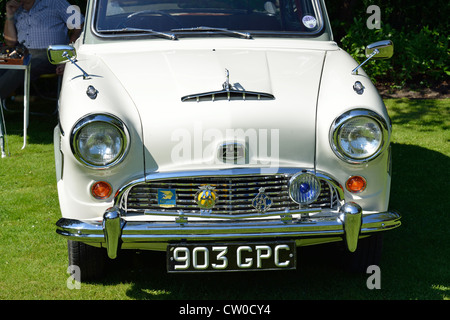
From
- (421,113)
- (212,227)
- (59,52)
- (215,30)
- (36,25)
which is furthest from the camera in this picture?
(421,113)

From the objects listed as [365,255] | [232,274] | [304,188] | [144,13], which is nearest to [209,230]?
[304,188]

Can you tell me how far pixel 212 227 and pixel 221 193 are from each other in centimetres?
17

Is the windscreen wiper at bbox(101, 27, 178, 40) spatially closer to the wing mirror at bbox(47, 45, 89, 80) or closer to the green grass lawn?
the wing mirror at bbox(47, 45, 89, 80)

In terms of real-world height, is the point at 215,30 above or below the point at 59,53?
above

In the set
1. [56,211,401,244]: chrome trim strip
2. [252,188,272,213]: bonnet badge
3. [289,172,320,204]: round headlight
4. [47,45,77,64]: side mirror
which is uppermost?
[47,45,77,64]: side mirror

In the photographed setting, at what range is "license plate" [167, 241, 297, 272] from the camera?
3033 mm

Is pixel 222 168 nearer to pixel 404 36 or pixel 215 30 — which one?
pixel 215 30

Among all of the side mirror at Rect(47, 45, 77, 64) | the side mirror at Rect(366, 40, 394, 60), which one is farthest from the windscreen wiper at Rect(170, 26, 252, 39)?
the side mirror at Rect(366, 40, 394, 60)

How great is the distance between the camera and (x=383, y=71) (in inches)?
330

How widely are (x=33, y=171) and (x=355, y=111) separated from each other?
3489 millimetres

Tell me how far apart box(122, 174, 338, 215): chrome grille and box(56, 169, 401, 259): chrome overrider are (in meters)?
0.04

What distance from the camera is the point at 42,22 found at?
7.00m

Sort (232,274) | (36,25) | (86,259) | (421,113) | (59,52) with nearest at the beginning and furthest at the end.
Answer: (86,259), (232,274), (59,52), (36,25), (421,113)
